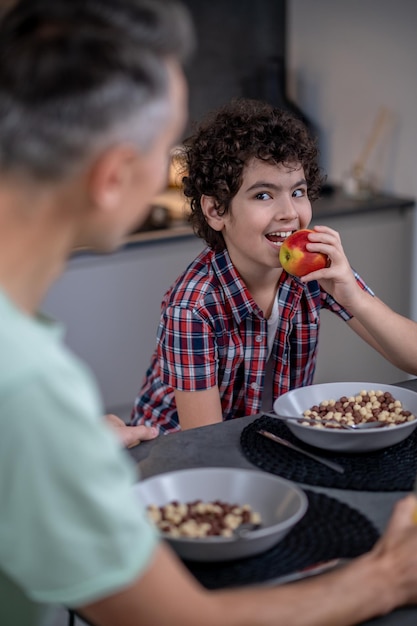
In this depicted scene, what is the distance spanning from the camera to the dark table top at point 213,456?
1.30m

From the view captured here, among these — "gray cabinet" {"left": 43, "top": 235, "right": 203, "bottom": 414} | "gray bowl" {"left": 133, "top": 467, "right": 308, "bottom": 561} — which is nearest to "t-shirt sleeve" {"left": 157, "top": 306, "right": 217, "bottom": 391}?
"gray bowl" {"left": 133, "top": 467, "right": 308, "bottom": 561}

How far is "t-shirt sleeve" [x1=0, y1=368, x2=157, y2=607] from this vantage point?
33.7 inches

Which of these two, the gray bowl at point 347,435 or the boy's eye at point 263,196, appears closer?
the gray bowl at point 347,435

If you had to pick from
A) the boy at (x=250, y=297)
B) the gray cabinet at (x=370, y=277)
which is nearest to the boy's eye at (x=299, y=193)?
the boy at (x=250, y=297)

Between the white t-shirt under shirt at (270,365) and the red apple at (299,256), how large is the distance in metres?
0.14

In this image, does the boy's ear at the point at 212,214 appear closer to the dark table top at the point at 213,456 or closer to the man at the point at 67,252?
the dark table top at the point at 213,456

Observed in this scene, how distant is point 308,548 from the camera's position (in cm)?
118

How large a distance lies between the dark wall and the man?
278 centimetres

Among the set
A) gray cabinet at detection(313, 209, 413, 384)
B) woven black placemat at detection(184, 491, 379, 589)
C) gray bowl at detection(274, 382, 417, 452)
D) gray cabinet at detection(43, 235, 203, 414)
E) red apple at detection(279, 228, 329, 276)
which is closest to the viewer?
woven black placemat at detection(184, 491, 379, 589)

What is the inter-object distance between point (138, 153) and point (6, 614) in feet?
1.67

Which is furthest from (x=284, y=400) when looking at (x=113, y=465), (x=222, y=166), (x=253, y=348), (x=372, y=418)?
(x=113, y=465)

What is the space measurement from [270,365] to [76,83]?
1.17 m

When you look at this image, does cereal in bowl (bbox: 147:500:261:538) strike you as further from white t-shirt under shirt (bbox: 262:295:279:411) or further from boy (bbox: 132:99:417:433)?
white t-shirt under shirt (bbox: 262:295:279:411)

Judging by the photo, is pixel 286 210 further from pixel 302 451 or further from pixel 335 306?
pixel 302 451
